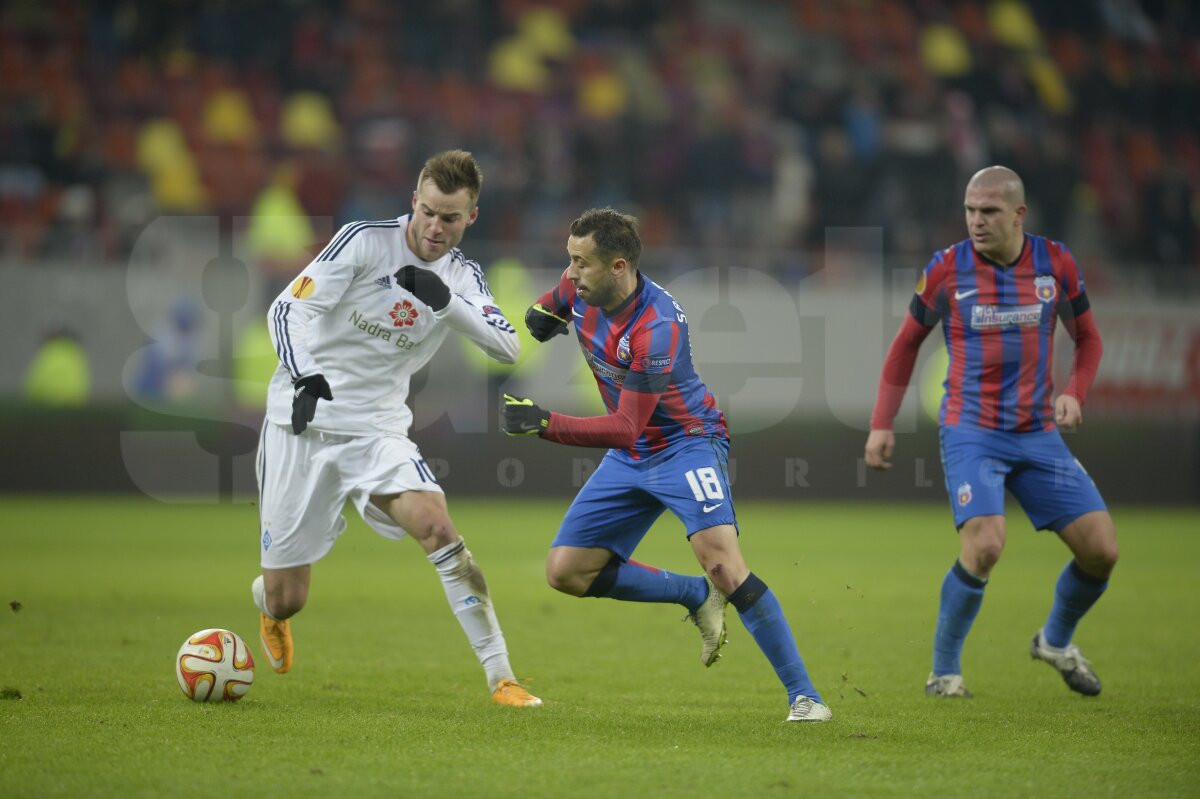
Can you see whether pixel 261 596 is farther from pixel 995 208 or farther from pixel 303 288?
pixel 995 208

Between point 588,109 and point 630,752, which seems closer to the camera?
point 630,752

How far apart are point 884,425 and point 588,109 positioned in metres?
14.1

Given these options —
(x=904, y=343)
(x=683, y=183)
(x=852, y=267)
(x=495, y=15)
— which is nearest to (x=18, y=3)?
(x=495, y=15)

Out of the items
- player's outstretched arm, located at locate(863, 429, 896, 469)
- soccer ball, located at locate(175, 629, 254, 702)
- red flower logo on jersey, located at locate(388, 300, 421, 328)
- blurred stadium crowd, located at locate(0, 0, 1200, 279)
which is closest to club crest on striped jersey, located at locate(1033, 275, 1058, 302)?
player's outstretched arm, located at locate(863, 429, 896, 469)

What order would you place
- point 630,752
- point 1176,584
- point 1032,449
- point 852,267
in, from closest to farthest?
point 630,752, point 1032,449, point 1176,584, point 852,267

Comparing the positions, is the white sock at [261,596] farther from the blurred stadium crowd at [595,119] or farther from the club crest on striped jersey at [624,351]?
the blurred stadium crowd at [595,119]

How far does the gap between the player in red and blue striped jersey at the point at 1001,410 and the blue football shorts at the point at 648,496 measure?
1123mm

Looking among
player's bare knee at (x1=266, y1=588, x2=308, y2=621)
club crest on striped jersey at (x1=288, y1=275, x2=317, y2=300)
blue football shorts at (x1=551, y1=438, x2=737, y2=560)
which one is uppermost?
club crest on striped jersey at (x1=288, y1=275, x2=317, y2=300)

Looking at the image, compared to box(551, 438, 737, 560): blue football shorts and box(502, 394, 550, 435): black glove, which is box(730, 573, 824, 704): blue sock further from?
box(502, 394, 550, 435): black glove

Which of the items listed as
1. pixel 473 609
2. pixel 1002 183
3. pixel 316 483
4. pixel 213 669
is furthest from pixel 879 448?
pixel 213 669

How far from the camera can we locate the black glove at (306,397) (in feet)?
18.8

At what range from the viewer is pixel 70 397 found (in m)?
15.8

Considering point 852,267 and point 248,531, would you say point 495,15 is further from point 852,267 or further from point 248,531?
point 248,531

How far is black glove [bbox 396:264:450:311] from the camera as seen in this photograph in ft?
20.2
